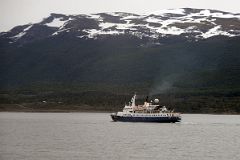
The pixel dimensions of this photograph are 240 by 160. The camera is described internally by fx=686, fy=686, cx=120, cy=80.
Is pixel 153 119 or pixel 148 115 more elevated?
pixel 148 115

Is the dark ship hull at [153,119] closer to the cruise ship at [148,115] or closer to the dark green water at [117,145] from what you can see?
the cruise ship at [148,115]

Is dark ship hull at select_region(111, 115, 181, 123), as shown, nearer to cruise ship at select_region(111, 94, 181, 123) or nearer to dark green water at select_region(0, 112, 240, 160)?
cruise ship at select_region(111, 94, 181, 123)

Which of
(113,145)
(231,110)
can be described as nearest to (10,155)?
(113,145)

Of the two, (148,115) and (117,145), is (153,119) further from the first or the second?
(117,145)

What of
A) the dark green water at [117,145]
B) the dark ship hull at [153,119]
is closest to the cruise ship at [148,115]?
the dark ship hull at [153,119]

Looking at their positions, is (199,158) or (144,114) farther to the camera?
(144,114)

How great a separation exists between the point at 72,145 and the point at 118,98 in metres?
115

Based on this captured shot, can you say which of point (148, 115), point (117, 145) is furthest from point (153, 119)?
point (117, 145)

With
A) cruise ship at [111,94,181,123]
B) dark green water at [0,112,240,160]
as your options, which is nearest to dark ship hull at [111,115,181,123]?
cruise ship at [111,94,181,123]

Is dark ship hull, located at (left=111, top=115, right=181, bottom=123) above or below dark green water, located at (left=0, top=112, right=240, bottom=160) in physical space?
below

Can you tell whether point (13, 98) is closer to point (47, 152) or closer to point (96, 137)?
point (96, 137)

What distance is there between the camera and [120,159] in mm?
61094

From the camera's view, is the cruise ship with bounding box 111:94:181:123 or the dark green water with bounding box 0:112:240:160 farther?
the cruise ship with bounding box 111:94:181:123

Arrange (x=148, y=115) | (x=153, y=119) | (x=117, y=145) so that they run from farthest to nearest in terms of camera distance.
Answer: (x=148, y=115)
(x=153, y=119)
(x=117, y=145)
